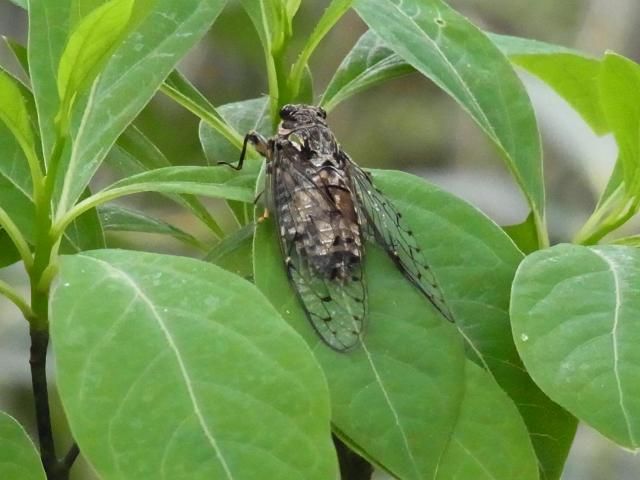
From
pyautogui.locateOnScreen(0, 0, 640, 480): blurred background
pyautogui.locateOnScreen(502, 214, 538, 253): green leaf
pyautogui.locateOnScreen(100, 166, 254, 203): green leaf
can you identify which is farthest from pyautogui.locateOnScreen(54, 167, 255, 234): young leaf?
pyautogui.locateOnScreen(0, 0, 640, 480): blurred background

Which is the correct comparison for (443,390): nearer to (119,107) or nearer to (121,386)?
(121,386)

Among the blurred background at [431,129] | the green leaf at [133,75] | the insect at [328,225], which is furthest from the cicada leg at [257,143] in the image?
the blurred background at [431,129]

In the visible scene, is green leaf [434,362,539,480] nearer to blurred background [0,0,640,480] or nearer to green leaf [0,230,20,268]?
green leaf [0,230,20,268]

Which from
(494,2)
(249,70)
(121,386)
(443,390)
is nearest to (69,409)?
(121,386)

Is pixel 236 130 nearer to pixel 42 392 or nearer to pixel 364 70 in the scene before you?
pixel 364 70

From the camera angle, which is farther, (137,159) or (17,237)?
(137,159)

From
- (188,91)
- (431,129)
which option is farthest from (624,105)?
(431,129)
